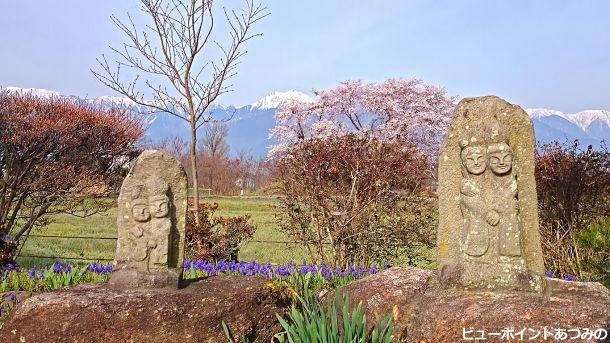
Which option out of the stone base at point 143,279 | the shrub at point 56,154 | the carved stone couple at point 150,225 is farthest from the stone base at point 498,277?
the shrub at point 56,154

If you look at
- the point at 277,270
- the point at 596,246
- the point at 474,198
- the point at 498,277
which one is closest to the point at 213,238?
the point at 277,270

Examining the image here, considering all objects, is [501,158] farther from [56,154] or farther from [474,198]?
[56,154]

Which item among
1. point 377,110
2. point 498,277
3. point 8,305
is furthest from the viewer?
point 377,110

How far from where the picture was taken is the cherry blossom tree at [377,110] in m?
23.9

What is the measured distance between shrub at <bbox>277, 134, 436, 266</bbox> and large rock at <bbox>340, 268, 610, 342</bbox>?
391cm

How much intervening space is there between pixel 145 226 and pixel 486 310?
2792 millimetres

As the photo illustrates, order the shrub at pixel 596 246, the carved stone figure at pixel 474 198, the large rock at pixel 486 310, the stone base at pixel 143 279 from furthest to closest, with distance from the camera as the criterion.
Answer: the shrub at pixel 596 246, the stone base at pixel 143 279, the carved stone figure at pixel 474 198, the large rock at pixel 486 310

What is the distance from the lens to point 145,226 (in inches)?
184

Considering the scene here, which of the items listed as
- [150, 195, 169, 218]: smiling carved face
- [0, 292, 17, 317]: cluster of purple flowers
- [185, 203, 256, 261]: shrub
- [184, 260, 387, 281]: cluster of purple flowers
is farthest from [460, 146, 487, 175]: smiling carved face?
[185, 203, 256, 261]: shrub

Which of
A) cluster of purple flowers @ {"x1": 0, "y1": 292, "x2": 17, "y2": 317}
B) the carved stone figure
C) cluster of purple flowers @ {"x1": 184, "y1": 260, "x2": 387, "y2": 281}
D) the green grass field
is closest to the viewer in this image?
the carved stone figure

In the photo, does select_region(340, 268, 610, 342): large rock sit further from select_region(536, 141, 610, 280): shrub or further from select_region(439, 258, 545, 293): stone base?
select_region(536, 141, 610, 280): shrub

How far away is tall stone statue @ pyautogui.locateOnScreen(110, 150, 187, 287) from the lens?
15.2 ft

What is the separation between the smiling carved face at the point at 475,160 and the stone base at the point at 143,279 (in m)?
2.53

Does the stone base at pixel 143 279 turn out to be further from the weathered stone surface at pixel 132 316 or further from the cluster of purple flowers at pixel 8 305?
the cluster of purple flowers at pixel 8 305
